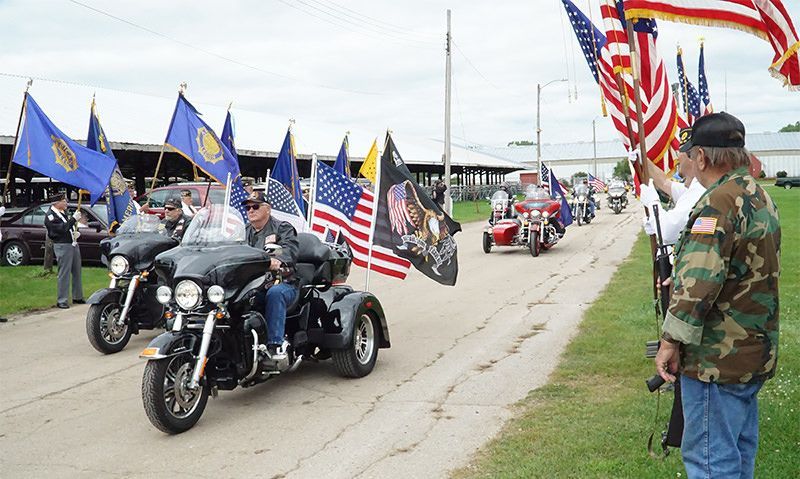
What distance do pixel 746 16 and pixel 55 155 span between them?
33.5 feet

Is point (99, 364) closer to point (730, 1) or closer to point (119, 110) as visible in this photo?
point (730, 1)

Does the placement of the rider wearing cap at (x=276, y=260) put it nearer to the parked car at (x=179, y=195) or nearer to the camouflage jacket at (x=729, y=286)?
the camouflage jacket at (x=729, y=286)

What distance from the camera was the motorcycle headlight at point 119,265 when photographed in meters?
9.41

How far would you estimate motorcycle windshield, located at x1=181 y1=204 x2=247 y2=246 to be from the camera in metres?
6.58

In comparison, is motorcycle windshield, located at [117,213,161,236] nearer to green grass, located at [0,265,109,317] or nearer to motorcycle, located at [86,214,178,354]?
motorcycle, located at [86,214,178,354]

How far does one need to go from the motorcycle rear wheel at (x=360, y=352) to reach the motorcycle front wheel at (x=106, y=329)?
121 inches

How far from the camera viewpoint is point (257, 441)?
18.9 ft

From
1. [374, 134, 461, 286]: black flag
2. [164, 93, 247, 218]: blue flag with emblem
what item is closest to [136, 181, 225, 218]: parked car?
[164, 93, 247, 218]: blue flag with emblem

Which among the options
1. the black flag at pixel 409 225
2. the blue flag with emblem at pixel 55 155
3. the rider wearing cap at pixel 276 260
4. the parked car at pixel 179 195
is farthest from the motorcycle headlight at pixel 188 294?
the parked car at pixel 179 195

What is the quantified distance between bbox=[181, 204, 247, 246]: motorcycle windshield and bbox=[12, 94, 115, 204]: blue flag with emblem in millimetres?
6218

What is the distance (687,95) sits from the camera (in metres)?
14.0

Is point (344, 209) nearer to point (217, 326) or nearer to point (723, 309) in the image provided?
point (217, 326)

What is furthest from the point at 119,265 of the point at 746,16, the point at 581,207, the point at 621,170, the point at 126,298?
the point at 621,170

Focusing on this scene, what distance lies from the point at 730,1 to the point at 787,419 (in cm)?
289
